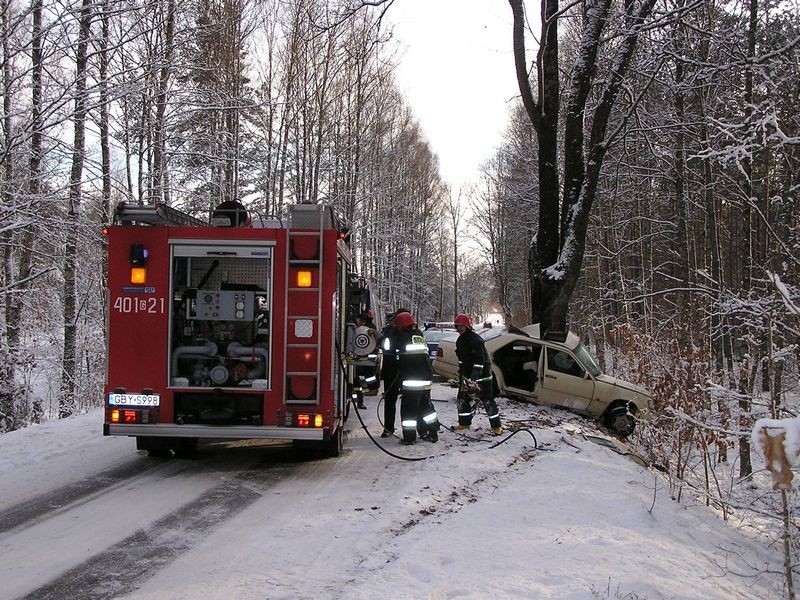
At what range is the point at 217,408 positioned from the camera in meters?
6.83

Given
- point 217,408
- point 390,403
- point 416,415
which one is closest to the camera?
point 217,408

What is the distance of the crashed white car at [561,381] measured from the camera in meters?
12.0

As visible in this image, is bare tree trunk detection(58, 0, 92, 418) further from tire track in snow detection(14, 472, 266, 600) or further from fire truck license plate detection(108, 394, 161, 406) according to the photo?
tire track in snow detection(14, 472, 266, 600)

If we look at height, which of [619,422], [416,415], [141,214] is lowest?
[619,422]

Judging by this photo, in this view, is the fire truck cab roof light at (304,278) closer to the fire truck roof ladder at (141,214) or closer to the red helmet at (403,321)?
the fire truck roof ladder at (141,214)

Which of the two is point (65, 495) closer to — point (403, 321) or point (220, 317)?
point (220, 317)

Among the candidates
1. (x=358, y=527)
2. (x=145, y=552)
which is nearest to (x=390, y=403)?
(x=358, y=527)

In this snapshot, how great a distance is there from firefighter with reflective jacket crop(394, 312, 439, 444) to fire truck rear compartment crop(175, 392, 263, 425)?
2.32 m

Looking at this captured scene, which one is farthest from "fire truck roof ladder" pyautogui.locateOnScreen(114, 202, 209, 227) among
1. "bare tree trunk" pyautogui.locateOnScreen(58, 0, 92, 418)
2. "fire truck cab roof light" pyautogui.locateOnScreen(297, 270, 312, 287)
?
"bare tree trunk" pyautogui.locateOnScreen(58, 0, 92, 418)

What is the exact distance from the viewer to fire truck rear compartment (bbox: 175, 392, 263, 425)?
6793 mm

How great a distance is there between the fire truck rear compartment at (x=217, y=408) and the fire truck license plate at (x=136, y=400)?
0.23 metres

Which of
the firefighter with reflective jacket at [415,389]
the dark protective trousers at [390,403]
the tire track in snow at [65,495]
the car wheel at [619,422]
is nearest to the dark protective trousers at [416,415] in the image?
the firefighter with reflective jacket at [415,389]

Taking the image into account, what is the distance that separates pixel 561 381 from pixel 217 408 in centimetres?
717

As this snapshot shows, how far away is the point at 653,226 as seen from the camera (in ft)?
84.5
